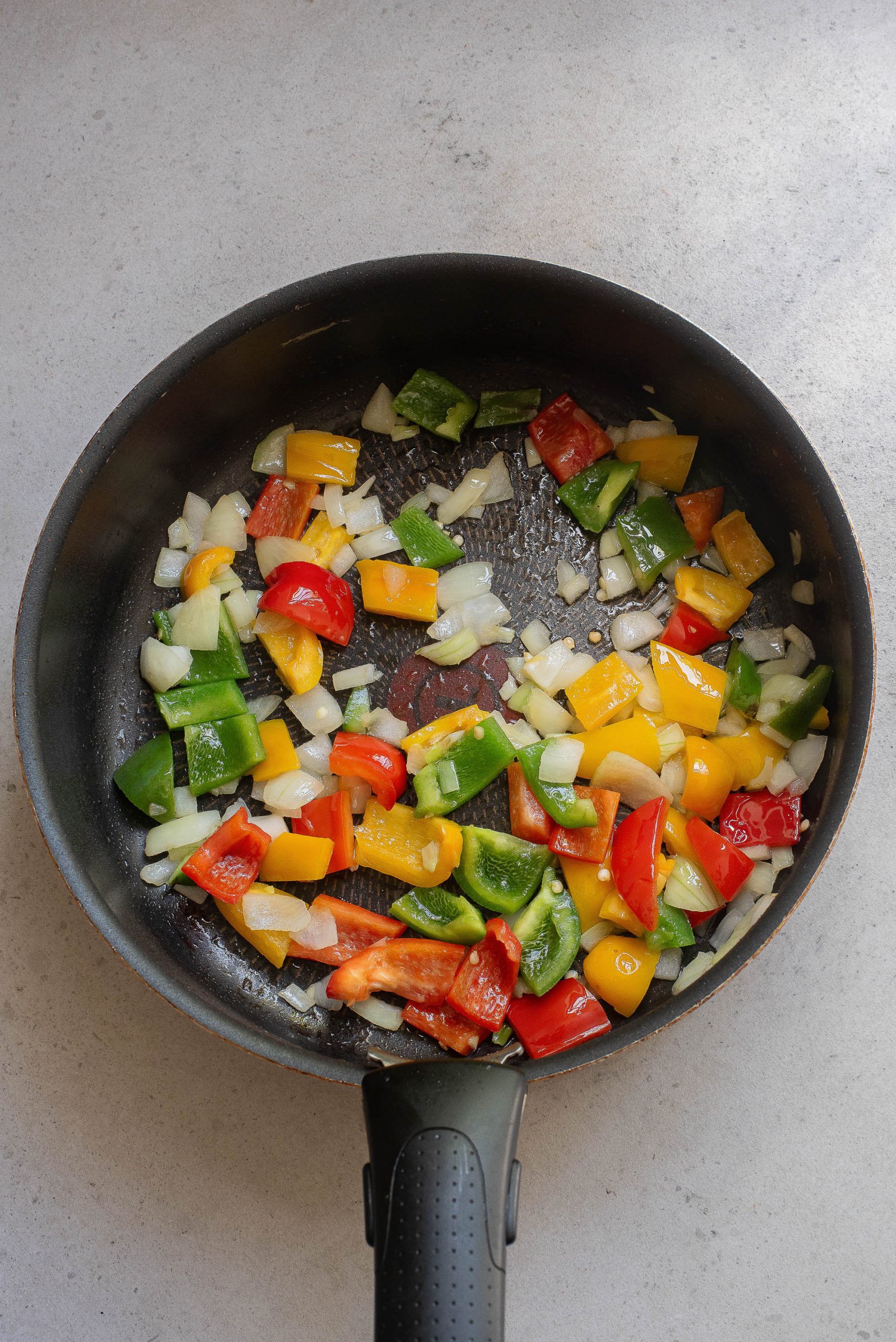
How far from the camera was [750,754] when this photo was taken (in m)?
1.72

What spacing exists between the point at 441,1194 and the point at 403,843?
652mm

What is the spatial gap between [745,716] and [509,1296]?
1.16 metres

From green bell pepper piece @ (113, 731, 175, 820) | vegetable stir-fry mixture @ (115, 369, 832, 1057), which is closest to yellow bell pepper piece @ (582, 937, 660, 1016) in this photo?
vegetable stir-fry mixture @ (115, 369, 832, 1057)

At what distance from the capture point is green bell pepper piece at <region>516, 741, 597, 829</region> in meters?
1.69

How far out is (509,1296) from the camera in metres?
1.71

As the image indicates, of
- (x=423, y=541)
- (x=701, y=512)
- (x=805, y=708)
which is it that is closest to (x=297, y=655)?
(x=423, y=541)

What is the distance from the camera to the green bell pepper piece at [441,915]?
1.69 m

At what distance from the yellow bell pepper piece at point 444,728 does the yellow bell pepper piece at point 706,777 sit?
1.29 ft

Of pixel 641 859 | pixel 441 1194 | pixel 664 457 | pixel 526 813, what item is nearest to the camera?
pixel 441 1194

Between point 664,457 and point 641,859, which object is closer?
point 641,859

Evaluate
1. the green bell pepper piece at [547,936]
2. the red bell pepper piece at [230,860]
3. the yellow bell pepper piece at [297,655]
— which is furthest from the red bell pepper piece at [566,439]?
the red bell pepper piece at [230,860]

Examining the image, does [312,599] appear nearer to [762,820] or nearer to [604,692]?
[604,692]

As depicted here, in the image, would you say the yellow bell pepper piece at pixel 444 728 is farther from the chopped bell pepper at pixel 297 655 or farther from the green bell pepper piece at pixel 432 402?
the green bell pepper piece at pixel 432 402

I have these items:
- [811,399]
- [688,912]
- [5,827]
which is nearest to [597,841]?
[688,912]
